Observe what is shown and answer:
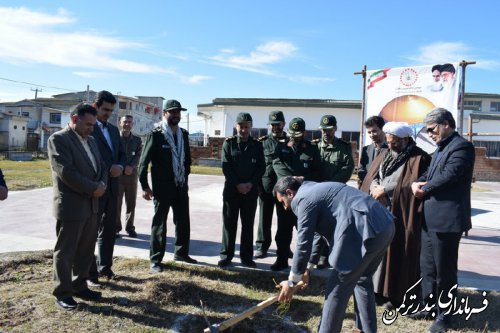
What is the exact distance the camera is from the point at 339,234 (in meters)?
3.05

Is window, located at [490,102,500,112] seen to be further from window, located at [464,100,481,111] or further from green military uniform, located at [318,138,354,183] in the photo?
green military uniform, located at [318,138,354,183]

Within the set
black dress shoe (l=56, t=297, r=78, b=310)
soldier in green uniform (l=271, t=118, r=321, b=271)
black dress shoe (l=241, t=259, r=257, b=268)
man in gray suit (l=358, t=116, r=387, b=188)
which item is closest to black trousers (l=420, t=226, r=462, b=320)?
man in gray suit (l=358, t=116, r=387, b=188)

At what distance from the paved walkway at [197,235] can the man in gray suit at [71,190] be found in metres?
1.84

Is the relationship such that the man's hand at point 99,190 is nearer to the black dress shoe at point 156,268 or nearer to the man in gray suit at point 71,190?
the man in gray suit at point 71,190

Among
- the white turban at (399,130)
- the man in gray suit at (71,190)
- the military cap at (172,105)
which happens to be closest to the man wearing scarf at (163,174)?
the military cap at (172,105)

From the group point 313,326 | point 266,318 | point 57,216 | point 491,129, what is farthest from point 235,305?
point 491,129

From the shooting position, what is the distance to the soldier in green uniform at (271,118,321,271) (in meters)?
5.35

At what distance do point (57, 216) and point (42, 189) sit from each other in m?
9.48

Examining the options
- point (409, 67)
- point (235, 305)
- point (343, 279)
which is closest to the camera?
point (343, 279)

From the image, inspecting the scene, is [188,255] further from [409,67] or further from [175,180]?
[409,67]

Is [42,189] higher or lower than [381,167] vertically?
lower

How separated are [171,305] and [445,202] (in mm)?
2788

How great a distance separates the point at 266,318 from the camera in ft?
13.4

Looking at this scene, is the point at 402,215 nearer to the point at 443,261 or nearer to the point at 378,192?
the point at 378,192
